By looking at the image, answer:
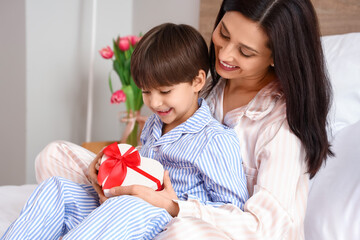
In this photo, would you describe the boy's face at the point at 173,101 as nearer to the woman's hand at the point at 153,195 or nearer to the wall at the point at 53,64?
the woman's hand at the point at 153,195

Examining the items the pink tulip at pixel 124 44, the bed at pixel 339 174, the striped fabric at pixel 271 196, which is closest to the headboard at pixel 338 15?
the bed at pixel 339 174

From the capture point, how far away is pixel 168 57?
1.20m

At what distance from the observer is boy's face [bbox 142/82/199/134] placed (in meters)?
1.20

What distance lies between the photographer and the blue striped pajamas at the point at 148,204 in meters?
0.98

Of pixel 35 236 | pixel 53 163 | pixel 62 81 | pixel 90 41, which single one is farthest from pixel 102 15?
pixel 35 236

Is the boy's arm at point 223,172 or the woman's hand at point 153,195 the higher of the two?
the boy's arm at point 223,172

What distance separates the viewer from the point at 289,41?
110cm

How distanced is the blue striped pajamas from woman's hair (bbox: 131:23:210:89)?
122mm

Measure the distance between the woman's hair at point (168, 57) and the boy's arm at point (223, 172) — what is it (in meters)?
0.20

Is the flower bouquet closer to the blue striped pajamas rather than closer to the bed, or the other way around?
the bed

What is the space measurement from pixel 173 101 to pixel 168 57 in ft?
0.39

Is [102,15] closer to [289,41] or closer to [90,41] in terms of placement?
[90,41]

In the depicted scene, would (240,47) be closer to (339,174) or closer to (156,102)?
(156,102)

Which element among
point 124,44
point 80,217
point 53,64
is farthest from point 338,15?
point 53,64
